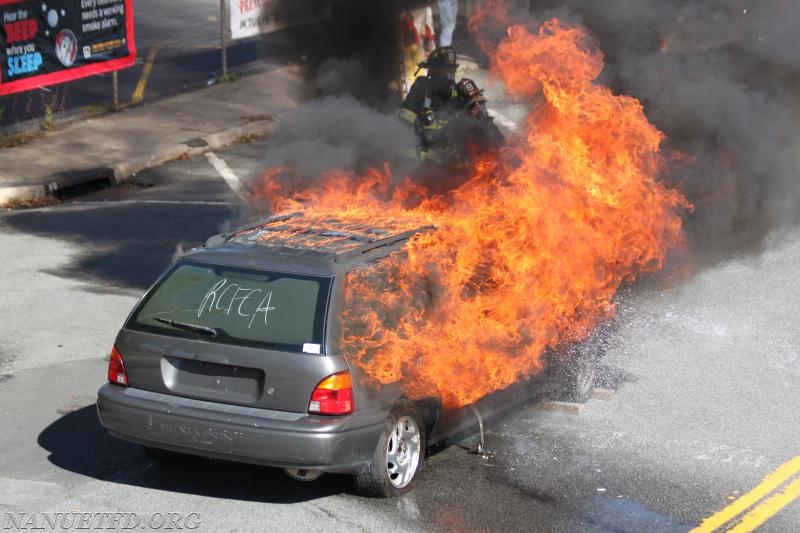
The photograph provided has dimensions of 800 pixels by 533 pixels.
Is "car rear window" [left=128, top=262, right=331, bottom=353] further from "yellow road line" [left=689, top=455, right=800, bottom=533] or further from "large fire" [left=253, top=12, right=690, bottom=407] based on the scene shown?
"yellow road line" [left=689, top=455, right=800, bottom=533]

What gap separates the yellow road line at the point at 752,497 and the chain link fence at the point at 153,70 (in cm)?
1132

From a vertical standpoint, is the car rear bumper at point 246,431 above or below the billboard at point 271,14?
below

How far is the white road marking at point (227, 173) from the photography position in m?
13.9

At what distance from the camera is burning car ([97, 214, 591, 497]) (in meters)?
6.11

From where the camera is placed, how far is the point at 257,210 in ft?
32.4

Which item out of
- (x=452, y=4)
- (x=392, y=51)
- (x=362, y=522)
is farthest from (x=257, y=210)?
(x=452, y=4)

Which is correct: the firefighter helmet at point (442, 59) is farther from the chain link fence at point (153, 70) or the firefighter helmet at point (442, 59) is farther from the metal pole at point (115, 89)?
the metal pole at point (115, 89)

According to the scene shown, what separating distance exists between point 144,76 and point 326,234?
42.8ft

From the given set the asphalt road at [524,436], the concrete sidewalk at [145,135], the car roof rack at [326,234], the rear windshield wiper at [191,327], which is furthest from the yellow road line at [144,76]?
the rear windshield wiper at [191,327]

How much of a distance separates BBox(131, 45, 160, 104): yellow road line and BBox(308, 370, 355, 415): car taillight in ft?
40.8

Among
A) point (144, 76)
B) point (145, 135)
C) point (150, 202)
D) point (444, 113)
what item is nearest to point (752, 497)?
point (444, 113)

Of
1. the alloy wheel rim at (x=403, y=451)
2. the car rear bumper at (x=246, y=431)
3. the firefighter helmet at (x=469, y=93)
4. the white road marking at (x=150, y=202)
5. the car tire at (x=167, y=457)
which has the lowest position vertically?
the white road marking at (x=150, y=202)

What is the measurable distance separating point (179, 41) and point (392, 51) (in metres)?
10.2

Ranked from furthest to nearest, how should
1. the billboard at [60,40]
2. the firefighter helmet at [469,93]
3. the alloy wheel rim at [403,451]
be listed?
the billboard at [60,40]
the firefighter helmet at [469,93]
the alloy wheel rim at [403,451]
